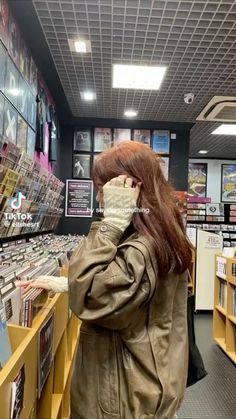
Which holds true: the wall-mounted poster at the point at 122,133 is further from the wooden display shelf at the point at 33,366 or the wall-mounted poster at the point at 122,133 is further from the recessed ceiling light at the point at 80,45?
the wooden display shelf at the point at 33,366

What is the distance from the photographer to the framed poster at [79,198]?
5.42 m

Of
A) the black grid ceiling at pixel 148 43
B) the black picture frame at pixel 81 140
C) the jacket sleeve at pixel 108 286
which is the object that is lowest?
the jacket sleeve at pixel 108 286

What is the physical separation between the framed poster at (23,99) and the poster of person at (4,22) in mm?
418

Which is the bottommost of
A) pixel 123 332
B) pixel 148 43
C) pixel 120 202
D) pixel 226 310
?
pixel 226 310

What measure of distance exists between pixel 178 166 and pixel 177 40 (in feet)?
9.08

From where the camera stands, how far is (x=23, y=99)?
2.93m

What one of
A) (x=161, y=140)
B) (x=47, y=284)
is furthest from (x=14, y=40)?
(x=161, y=140)

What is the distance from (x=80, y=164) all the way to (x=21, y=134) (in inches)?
103

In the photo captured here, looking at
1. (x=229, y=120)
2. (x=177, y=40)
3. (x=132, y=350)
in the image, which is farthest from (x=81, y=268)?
(x=229, y=120)

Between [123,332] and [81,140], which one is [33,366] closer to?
[123,332]

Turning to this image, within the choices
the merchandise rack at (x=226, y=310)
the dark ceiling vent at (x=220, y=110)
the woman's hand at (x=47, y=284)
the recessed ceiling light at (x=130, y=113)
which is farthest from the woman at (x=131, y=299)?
the recessed ceiling light at (x=130, y=113)

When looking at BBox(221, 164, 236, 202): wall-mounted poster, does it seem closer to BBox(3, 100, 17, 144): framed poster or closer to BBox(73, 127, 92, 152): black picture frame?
BBox(73, 127, 92, 152): black picture frame

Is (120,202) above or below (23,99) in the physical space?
below

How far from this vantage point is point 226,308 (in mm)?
3879
